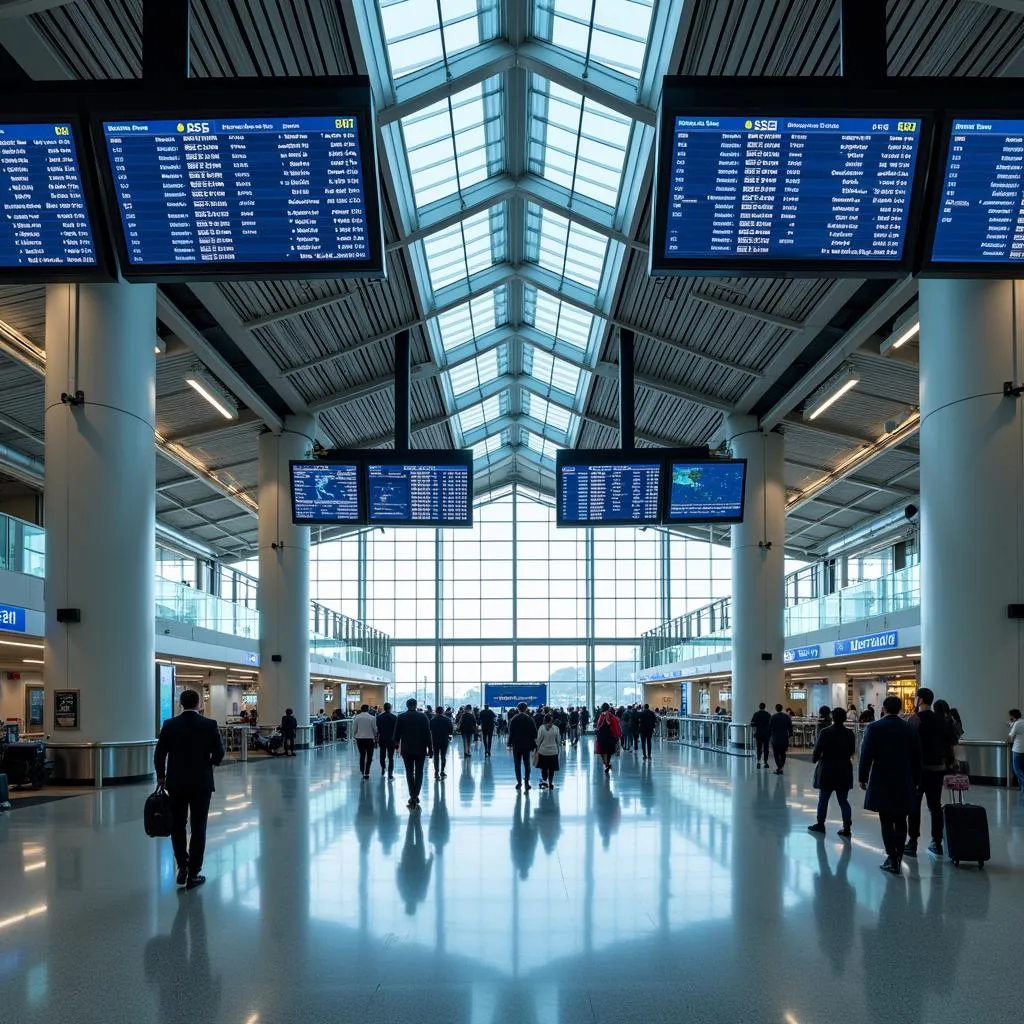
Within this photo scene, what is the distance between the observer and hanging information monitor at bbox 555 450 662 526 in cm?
2052

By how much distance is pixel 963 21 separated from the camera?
1232 cm

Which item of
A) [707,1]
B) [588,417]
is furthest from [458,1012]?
[588,417]

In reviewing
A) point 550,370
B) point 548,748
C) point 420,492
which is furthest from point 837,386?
point 550,370

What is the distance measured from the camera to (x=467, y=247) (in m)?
22.8

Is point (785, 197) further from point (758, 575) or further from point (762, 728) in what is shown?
point (758, 575)

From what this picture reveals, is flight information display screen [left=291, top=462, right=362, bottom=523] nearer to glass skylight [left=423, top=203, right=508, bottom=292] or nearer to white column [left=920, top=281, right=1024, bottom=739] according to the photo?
glass skylight [left=423, top=203, right=508, bottom=292]

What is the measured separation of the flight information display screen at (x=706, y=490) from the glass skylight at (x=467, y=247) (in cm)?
638

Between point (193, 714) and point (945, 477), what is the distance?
1174 centimetres

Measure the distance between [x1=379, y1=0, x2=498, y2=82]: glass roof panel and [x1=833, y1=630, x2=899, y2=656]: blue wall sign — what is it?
15711 millimetres

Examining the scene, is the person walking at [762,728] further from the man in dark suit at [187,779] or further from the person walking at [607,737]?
the man in dark suit at [187,779]

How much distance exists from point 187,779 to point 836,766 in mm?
6475

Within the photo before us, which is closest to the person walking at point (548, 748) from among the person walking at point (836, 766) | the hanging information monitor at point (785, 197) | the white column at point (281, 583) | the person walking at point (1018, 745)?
the person walking at point (836, 766)

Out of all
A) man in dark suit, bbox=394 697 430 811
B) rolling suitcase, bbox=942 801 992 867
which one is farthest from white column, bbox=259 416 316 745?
rolling suitcase, bbox=942 801 992 867

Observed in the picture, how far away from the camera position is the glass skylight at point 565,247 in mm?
21781
